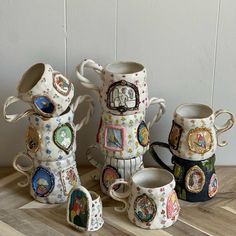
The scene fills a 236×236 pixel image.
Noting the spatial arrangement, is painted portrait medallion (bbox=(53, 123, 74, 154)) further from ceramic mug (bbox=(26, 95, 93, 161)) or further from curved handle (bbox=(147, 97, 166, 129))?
curved handle (bbox=(147, 97, 166, 129))

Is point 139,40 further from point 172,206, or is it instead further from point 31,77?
point 172,206

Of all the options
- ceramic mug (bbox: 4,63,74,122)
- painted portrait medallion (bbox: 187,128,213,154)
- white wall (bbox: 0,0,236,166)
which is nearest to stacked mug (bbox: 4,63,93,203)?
ceramic mug (bbox: 4,63,74,122)

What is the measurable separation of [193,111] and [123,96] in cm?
16

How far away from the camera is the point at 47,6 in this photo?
109 centimetres

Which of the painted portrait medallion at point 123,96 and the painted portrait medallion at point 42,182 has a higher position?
the painted portrait medallion at point 123,96

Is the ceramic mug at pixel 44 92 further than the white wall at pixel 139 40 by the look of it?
No

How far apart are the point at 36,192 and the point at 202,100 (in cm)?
37

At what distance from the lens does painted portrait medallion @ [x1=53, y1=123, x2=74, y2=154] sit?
3.37ft

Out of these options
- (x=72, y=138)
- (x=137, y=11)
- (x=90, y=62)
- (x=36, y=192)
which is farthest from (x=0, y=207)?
(x=137, y=11)

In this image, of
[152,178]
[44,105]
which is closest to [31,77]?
[44,105]

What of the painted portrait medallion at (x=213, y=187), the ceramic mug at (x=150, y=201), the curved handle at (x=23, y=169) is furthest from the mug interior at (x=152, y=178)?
the curved handle at (x=23, y=169)

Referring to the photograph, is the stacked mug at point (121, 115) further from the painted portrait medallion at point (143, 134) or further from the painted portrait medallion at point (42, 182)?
the painted portrait medallion at point (42, 182)

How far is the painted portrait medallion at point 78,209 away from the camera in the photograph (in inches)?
38.2

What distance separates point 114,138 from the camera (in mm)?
1053
